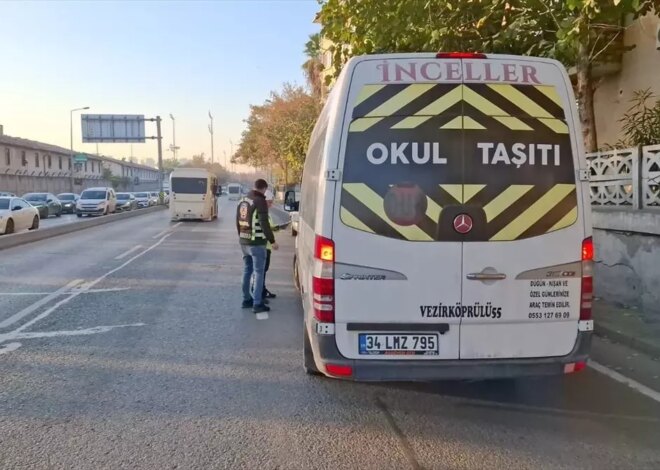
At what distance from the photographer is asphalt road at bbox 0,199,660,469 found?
3639 millimetres

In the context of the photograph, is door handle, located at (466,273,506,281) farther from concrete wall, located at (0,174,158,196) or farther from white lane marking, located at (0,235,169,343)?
concrete wall, located at (0,174,158,196)

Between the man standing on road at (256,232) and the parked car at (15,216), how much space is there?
605 inches

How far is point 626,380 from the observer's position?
510cm

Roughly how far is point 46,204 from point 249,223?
1222 inches

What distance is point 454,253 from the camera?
3.85 meters

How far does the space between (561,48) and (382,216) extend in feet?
18.5

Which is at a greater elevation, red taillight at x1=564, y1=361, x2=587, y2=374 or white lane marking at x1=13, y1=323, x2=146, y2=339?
red taillight at x1=564, y1=361, x2=587, y2=374

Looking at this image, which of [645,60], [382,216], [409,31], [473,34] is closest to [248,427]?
[382,216]

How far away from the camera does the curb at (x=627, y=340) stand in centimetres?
582

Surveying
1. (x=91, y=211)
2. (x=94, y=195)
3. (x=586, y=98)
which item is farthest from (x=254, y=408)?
(x=94, y=195)

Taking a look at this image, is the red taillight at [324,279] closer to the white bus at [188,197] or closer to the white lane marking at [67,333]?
the white lane marking at [67,333]

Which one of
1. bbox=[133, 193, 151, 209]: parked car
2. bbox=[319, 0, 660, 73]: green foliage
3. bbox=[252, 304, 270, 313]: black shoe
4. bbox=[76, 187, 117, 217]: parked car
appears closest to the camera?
bbox=[252, 304, 270, 313]: black shoe

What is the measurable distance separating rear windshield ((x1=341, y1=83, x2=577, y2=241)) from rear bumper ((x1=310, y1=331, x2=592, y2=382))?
33.4 inches

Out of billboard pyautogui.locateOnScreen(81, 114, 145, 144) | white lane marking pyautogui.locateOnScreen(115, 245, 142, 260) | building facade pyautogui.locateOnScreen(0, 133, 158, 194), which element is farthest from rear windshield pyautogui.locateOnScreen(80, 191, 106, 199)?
building facade pyautogui.locateOnScreen(0, 133, 158, 194)
